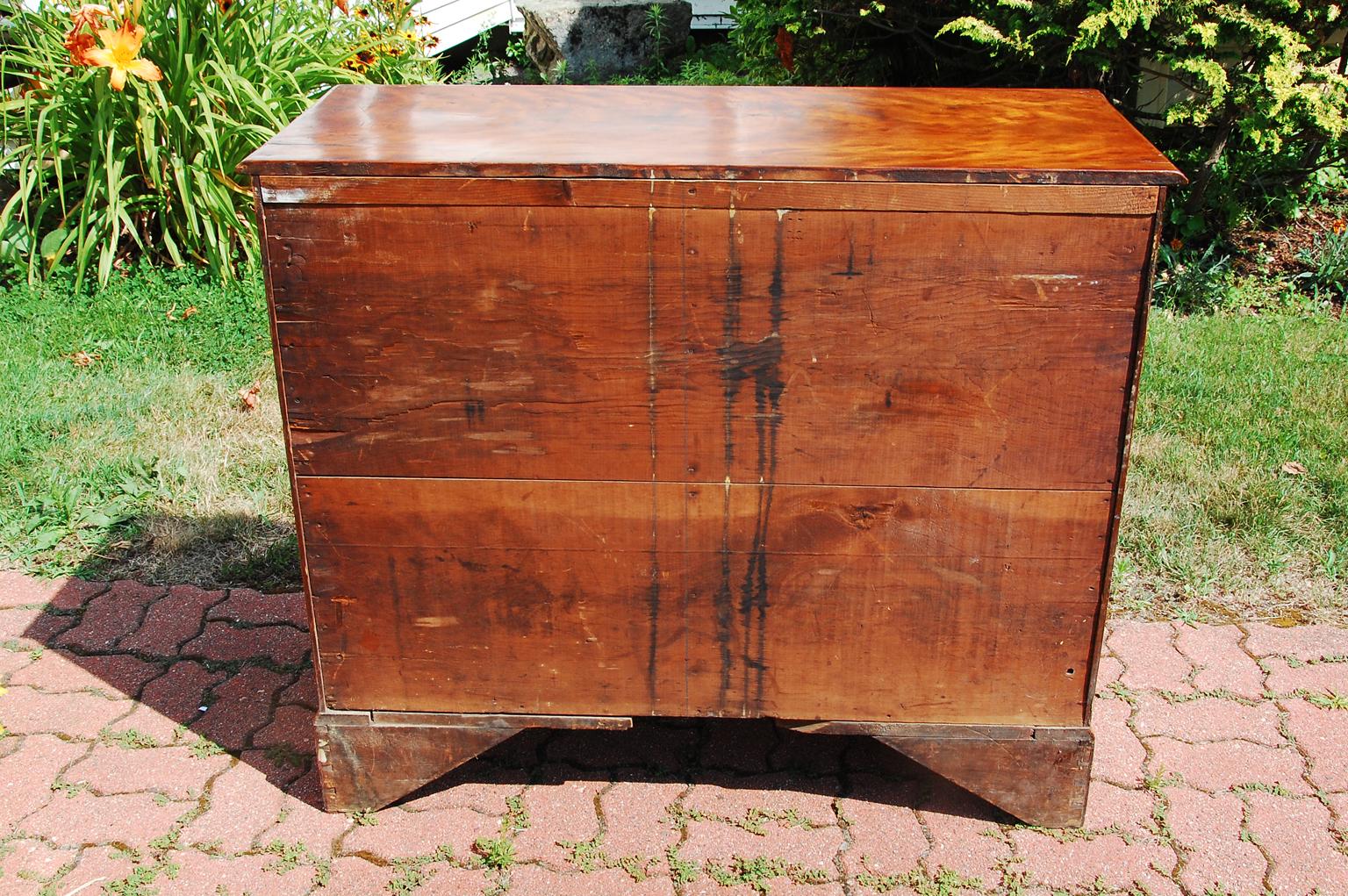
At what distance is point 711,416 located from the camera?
2154 mm

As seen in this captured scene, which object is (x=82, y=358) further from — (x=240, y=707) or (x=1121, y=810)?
(x=1121, y=810)

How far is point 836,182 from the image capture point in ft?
6.53

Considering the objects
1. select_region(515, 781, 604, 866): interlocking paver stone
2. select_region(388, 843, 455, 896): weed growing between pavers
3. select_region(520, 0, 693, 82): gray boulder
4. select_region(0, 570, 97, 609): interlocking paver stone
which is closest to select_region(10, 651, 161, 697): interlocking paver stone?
select_region(0, 570, 97, 609): interlocking paver stone

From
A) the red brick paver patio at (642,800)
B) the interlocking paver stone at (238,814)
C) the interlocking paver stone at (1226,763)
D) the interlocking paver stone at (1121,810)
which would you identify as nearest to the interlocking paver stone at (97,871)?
the red brick paver patio at (642,800)

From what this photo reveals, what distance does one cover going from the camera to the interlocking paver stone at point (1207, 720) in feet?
9.18

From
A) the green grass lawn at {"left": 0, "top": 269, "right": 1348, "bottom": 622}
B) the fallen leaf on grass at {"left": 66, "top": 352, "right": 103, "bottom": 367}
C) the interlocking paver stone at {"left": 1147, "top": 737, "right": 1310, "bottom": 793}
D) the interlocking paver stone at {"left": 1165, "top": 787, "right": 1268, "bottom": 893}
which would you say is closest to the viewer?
the interlocking paver stone at {"left": 1165, "top": 787, "right": 1268, "bottom": 893}

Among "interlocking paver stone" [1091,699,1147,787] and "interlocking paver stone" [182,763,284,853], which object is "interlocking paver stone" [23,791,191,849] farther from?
"interlocking paver stone" [1091,699,1147,787]

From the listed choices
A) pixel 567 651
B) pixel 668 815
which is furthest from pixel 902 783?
pixel 567 651

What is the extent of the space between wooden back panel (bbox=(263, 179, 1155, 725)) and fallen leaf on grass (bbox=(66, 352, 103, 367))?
9.36 feet

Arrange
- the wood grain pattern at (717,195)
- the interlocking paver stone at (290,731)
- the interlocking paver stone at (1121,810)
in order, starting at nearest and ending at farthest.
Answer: the wood grain pattern at (717,195), the interlocking paver stone at (1121,810), the interlocking paver stone at (290,731)

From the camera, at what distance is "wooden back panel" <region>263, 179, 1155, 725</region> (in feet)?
6.70

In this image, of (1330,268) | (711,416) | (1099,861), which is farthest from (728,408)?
(1330,268)

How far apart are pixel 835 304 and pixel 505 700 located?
1081mm

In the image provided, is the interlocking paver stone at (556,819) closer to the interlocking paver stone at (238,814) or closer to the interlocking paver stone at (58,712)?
the interlocking paver stone at (238,814)
